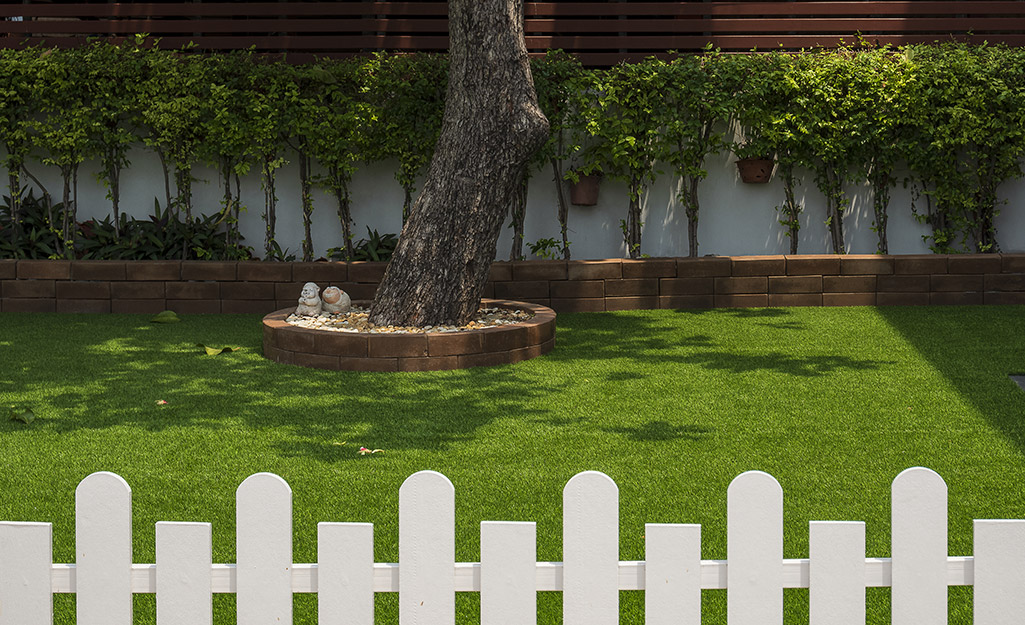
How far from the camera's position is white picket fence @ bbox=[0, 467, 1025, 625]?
6.99ft

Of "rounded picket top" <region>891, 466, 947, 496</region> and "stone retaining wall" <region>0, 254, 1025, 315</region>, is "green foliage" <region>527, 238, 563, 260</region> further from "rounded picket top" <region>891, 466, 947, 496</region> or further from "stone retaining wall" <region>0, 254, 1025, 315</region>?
"rounded picket top" <region>891, 466, 947, 496</region>

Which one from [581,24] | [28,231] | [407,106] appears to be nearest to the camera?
[407,106]

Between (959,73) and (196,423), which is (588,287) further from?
(196,423)

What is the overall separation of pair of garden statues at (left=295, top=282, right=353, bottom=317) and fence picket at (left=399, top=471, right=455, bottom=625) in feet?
16.5

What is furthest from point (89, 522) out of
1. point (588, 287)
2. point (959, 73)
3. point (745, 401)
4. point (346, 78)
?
point (959, 73)

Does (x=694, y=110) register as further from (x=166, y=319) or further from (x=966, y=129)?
(x=166, y=319)

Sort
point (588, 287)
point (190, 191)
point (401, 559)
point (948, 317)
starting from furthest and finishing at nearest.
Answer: point (190, 191) < point (588, 287) < point (948, 317) < point (401, 559)

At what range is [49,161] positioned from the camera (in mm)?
8711

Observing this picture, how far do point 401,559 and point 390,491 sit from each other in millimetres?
1854

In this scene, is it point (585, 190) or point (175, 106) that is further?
point (585, 190)

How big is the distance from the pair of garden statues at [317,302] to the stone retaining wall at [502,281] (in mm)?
1243

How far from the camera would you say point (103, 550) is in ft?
7.14

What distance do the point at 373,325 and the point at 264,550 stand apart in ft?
15.1

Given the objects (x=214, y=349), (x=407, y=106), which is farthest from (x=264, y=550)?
(x=407, y=106)
